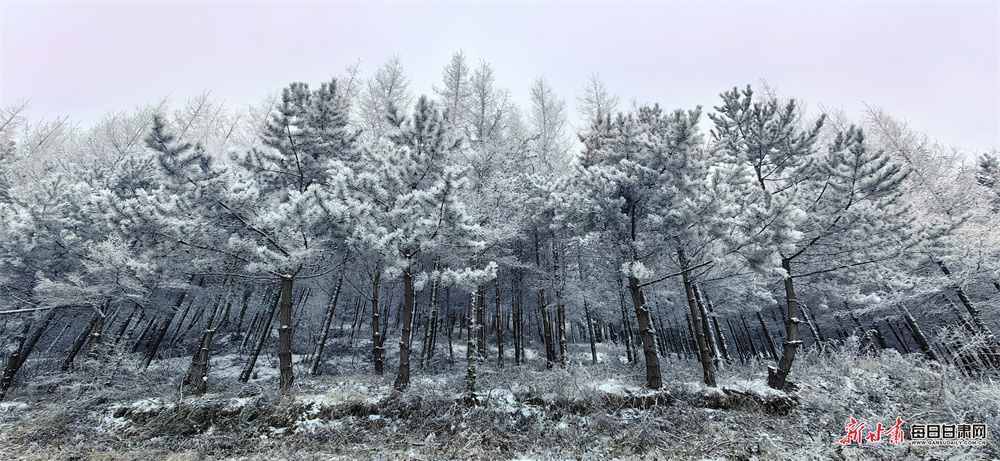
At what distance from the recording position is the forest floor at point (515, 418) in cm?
668

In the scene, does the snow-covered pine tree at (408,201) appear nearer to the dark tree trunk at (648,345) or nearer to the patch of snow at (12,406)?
the dark tree trunk at (648,345)

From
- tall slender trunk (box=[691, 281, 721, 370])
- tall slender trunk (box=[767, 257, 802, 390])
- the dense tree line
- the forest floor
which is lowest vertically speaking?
the forest floor

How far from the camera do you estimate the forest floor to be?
6.68 metres

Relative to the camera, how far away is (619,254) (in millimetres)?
11219

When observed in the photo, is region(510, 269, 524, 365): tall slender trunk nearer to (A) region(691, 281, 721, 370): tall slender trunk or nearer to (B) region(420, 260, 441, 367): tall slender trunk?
(B) region(420, 260, 441, 367): tall slender trunk

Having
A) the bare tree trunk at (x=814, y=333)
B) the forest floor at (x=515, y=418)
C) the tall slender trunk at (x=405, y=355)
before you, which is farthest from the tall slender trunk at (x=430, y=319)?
the bare tree trunk at (x=814, y=333)

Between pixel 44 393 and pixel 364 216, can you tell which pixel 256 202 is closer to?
pixel 364 216

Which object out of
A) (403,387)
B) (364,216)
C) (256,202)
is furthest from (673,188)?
(256,202)

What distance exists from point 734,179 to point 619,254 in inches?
204

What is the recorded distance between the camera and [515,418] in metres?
8.18

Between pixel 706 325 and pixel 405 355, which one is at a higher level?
pixel 706 325

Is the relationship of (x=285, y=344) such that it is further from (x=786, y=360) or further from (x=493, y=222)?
(x=786, y=360)

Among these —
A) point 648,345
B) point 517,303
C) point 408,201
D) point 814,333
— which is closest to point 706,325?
point 648,345

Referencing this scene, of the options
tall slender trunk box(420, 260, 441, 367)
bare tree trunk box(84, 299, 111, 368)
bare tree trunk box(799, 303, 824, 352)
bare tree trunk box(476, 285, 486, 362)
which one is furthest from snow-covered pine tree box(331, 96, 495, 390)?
bare tree trunk box(799, 303, 824, 352)
